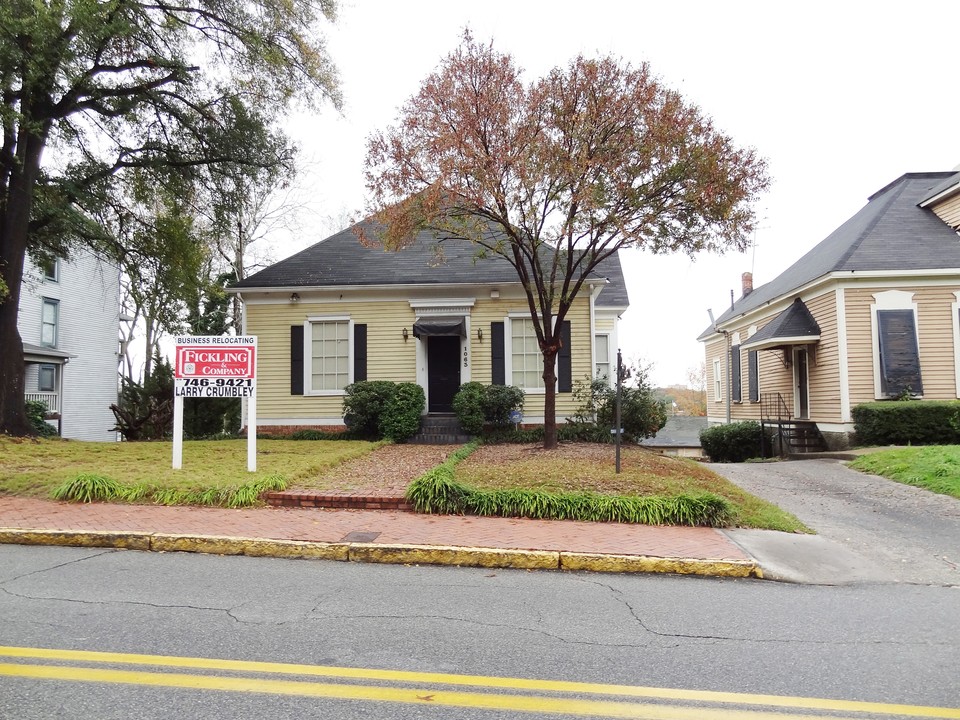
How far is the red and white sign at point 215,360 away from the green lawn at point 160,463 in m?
1.49

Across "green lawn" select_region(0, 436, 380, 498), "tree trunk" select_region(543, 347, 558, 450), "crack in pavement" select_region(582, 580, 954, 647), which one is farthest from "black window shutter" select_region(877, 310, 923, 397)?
"crack in pavement" select_region(582, 580, 954, 647)

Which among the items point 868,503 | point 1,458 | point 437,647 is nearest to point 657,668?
point 437,647

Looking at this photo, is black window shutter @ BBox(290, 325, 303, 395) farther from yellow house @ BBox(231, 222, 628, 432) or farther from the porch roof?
the porch roof

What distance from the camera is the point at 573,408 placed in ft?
52.0

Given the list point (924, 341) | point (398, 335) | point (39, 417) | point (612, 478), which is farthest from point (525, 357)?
point (39, 417)

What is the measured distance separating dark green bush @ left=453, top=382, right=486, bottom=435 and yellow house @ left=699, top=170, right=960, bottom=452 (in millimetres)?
8789

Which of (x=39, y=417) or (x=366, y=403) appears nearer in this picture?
(x=366, y=403)

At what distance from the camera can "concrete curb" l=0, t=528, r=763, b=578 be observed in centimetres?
592

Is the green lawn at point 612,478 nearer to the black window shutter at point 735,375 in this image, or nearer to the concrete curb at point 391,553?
the concrete curb at point 391,553

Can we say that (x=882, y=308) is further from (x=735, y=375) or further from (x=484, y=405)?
(x=484, y=405)

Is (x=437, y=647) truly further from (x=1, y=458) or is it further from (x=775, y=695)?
(x=1, y=458)

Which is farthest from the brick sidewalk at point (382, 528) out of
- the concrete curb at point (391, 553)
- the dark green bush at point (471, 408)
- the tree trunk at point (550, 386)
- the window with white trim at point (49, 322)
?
the window with white trim at point (49, 322)

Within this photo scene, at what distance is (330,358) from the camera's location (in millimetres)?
16641

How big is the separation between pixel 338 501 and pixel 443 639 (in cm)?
451
